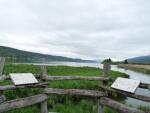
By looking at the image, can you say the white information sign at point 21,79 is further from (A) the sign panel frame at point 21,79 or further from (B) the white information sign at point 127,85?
(B) the white information sign at point 127,85

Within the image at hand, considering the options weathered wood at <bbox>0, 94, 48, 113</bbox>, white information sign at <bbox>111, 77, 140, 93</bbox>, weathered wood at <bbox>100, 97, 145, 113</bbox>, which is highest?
white information sign at <bbox>111, 77, 140, 93</bbox>

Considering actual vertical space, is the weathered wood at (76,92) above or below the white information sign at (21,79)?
below

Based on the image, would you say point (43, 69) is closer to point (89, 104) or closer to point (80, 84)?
point (89, 104)

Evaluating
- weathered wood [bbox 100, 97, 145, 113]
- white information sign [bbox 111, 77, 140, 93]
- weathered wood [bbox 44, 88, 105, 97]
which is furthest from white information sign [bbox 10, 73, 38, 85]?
white information sign [bbox 111, 77, 140, 93]

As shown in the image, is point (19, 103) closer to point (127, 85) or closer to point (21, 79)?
point (21, 79)

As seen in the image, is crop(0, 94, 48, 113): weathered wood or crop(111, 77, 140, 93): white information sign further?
crop(111, 77, 140, 93): white information sign

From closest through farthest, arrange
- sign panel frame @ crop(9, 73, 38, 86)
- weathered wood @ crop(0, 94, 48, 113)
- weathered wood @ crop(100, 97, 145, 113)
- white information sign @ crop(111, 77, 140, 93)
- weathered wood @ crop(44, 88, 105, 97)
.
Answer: weathered wood @ crop(0, 94, 48, 113) < weathered wood @ crop(100, 97, 145, 113) < white information sign @ crop(111, 77, 140, 93) < sign panel frame @ crop(9, 73, 38, 86) < weathered wood @ crop(44, 88, 105, 97)

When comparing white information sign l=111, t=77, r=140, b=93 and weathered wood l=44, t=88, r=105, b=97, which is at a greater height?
white information sign l=111, t=77, r=140, b=93

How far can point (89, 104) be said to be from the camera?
9.83 m

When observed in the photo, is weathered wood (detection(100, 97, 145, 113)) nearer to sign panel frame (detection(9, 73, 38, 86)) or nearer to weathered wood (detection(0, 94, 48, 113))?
weathered wood (detection(0, 94, 48, 113))

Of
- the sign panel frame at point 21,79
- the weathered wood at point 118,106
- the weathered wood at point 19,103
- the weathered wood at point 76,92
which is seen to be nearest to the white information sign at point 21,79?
the sign panel frame at point 21,79

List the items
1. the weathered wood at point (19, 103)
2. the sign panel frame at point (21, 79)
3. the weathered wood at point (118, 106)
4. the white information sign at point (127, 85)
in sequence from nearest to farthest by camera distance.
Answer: the weathered wood at point (19, 103) < the weathered wood at point (118, 106) < the white information sign at point (127, 85) < the sign panel frame at point (21, 79)

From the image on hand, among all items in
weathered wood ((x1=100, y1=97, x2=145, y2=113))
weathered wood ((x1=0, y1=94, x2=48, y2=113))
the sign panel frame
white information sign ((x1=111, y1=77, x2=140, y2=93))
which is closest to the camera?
weathered wood ((x1=0, y1=94, x2=48, y2=113))

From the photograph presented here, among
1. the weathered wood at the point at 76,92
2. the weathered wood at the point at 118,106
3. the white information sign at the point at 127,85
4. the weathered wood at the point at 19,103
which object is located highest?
the white information sign at the point at 127,85
